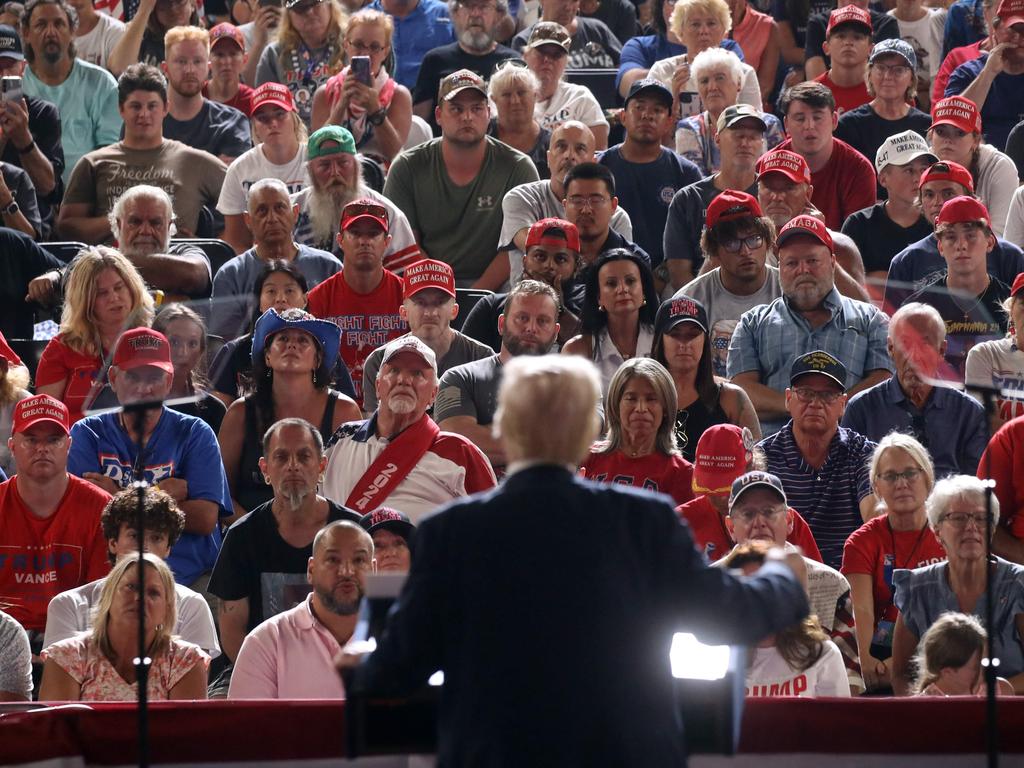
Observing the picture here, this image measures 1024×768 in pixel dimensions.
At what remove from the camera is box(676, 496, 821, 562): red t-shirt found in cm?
676

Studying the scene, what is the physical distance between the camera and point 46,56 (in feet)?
37.3

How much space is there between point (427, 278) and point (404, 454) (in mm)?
1278

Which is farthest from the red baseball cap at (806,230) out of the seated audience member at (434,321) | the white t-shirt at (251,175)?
the white t-shirt at (251,175)

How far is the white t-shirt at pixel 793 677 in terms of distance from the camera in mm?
5809

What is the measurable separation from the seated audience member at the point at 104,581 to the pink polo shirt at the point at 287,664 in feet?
1.22

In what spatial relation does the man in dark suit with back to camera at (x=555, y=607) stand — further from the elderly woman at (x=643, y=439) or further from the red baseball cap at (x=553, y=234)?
the red baseball cap at (x=553, y=234)

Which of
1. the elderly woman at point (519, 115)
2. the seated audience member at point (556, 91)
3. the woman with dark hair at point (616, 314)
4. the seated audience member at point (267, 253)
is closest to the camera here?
the woman with dark hair at point (616, 314)

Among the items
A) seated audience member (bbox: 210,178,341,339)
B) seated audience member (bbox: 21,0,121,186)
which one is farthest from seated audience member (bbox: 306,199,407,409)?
seated audience member (bbox: 21,0,121,186)

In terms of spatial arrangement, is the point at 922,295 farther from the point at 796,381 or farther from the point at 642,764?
the point at 642,764

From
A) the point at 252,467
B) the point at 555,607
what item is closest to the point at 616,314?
the point at 252,467

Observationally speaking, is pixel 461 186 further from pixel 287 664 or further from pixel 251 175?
pixel 287 664

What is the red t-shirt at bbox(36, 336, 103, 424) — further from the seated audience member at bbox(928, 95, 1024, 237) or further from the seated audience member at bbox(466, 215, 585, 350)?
the seated audience member at bbox(928, 95, 1024, 237)

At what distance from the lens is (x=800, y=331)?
8117 millimetres

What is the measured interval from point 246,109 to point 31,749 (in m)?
7.48
